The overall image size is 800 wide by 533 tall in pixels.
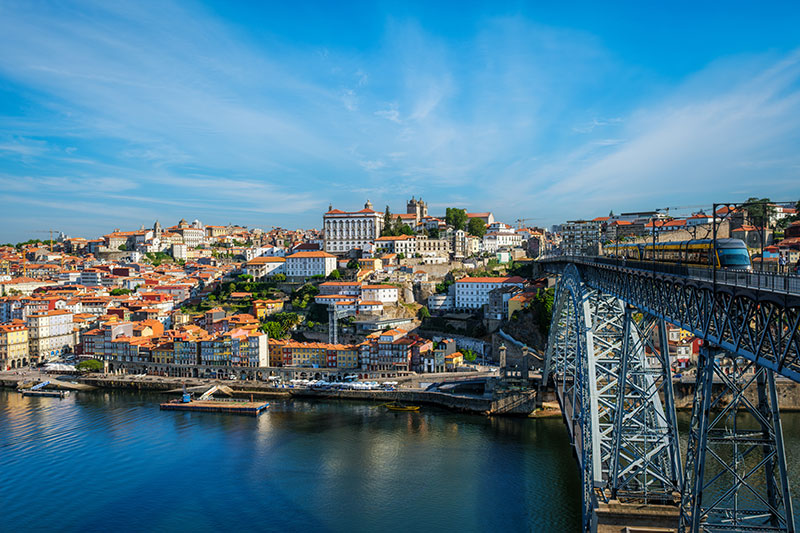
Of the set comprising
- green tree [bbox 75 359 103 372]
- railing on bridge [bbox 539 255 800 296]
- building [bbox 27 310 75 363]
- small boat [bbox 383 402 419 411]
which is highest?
railing on bridge [bbox 539 255 800 296]

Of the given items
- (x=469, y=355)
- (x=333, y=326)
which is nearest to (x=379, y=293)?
(x=333, y=326)

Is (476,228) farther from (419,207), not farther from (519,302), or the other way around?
(519,302)

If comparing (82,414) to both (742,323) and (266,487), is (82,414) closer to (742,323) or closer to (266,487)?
(266,487)

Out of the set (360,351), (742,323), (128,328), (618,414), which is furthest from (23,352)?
(742,323)

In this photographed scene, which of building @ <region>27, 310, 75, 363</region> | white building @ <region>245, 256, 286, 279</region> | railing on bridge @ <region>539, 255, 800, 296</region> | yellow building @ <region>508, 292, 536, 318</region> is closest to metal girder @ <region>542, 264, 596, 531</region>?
railing on bridge @ <region>539, 255, 800, 296</region>

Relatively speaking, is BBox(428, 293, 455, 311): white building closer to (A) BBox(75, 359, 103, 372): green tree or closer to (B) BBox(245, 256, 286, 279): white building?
(B) BBox(245, 256, 286, 279): white building

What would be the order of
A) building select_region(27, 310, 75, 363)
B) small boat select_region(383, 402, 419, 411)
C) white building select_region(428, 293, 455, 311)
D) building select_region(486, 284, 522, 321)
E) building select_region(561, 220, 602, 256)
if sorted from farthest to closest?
white building select_region(428, 293, 455, 311) → building select_region(27, 310, 75, 363) → building select_region(486, 284, 522, 321) → small boat select_region(383, 402, 419, 411) → building select_region(561, 220, 602, 256)
